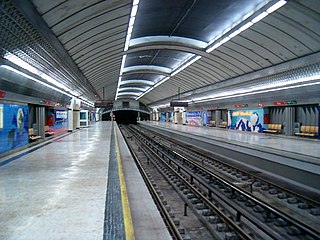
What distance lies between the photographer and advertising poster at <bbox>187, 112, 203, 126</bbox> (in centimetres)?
3121

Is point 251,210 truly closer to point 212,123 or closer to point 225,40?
point 225,40

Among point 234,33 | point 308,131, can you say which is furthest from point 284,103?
point 234,33

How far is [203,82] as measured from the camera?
74.0ft

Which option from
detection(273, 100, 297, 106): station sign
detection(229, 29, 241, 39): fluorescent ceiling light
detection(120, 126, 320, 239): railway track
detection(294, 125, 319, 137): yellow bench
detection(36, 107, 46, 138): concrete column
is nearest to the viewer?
detection(120, 126, 320, 239): railway track

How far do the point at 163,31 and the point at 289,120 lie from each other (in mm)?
8692

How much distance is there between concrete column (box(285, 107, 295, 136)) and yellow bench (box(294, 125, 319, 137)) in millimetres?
686

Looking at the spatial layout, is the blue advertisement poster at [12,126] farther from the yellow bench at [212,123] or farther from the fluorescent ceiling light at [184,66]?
the yellow bench at [212,123]

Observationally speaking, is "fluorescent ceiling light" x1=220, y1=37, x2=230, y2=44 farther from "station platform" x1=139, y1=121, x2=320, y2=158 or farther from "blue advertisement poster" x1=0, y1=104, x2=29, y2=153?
"blue advertisement poster" x1=0, y1=104, x2=29, y2=153

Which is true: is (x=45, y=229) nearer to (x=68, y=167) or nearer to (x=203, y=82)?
(x=68, y=167)

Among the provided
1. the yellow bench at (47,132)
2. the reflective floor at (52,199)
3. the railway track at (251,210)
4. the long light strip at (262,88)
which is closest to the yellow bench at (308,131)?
the long light strip at (262,88)

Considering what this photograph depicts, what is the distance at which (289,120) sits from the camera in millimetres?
15344

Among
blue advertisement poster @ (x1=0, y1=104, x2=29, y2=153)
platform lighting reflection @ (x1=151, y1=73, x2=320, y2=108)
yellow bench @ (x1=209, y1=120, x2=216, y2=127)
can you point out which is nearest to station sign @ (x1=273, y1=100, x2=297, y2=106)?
platform lighting reflection @ (x1=151, y1=73, x2=320, y2=108)

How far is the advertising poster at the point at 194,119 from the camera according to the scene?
102 ft

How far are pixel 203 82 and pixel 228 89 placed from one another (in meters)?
3.36
